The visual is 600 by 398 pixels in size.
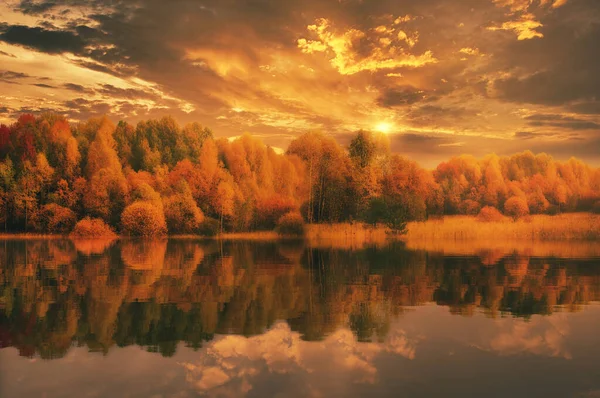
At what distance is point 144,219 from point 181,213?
20.4 ft

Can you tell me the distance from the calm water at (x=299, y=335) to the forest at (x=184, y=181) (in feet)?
150

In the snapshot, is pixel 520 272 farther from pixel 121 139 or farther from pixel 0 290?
pixel 121 139

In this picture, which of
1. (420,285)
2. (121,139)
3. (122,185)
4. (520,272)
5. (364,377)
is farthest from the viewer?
(121,139)

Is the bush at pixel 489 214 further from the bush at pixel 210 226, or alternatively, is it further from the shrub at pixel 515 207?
the bush at pixel 210 226

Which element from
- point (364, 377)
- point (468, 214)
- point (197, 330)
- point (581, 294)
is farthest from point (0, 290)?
point (468, 214)

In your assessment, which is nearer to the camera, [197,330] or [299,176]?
[197,330]

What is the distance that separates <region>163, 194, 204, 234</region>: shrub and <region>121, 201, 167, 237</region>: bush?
2.05 metres

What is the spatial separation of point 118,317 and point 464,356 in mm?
11731

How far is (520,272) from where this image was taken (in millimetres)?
31328

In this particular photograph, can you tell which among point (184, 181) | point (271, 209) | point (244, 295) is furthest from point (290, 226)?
point (244, 295)

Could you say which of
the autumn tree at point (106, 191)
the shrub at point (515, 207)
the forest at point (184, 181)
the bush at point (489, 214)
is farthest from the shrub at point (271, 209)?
the shrub at point (515, 207)

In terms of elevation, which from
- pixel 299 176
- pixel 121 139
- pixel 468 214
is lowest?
pixel 468 214

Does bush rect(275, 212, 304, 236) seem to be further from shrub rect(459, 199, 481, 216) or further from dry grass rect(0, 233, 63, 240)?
shrub rect(459, 199, 481, 216)

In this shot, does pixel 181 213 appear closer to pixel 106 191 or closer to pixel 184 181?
pixel 184 181
